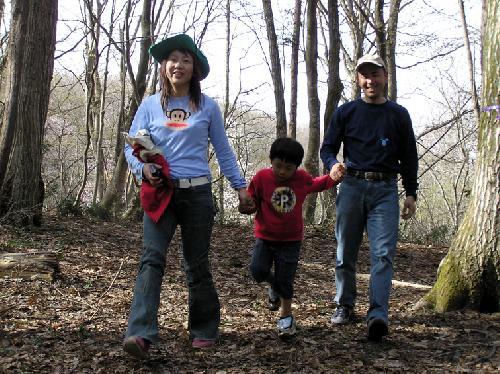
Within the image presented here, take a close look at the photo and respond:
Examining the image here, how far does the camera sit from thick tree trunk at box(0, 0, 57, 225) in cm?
809

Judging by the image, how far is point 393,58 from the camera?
15.1 meters

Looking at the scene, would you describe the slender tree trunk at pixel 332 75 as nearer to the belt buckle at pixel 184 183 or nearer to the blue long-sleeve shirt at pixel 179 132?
the blue long-sleeve shirt at pixel 179 132

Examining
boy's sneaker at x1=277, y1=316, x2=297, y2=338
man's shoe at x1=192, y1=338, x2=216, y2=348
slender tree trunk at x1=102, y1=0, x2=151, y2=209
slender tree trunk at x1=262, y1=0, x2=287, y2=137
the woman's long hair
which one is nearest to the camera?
the woman's long hair

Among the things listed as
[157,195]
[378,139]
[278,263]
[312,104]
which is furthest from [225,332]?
[312,104]

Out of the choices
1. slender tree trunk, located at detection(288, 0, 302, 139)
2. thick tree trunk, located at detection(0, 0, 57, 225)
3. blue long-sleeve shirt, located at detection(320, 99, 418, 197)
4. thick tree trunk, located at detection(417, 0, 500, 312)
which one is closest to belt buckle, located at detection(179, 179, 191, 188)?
blue long-sleeve shirt, located at detection(320, 99, 418, 197)

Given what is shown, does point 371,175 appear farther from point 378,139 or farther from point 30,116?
point 30,116

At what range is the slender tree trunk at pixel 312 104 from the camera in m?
12.3

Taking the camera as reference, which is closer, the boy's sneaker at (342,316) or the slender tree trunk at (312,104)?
the boy's sneaker at (342,316)

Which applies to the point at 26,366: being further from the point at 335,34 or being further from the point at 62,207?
the point at 335,34

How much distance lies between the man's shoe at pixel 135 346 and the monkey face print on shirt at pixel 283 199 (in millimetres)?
1422

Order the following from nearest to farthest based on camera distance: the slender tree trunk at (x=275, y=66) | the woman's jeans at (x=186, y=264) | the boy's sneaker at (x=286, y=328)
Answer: the woman's jeans at (x=186, y=264)
the boy's sneaker at (x=286, y=328)
the slender tree trunk at (x=275, y=66)

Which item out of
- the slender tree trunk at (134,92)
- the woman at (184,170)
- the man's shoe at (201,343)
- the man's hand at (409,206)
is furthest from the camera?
the slender tree trunk at (134,92)

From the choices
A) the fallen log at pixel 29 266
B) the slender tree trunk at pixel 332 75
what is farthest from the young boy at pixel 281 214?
the slender tree trunk at pixel 332 75

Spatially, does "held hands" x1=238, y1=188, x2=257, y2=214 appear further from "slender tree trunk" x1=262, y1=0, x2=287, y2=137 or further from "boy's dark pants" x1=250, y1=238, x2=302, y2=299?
"slender tree trunk" x1=262, y1=0, x2=287, y2=137
